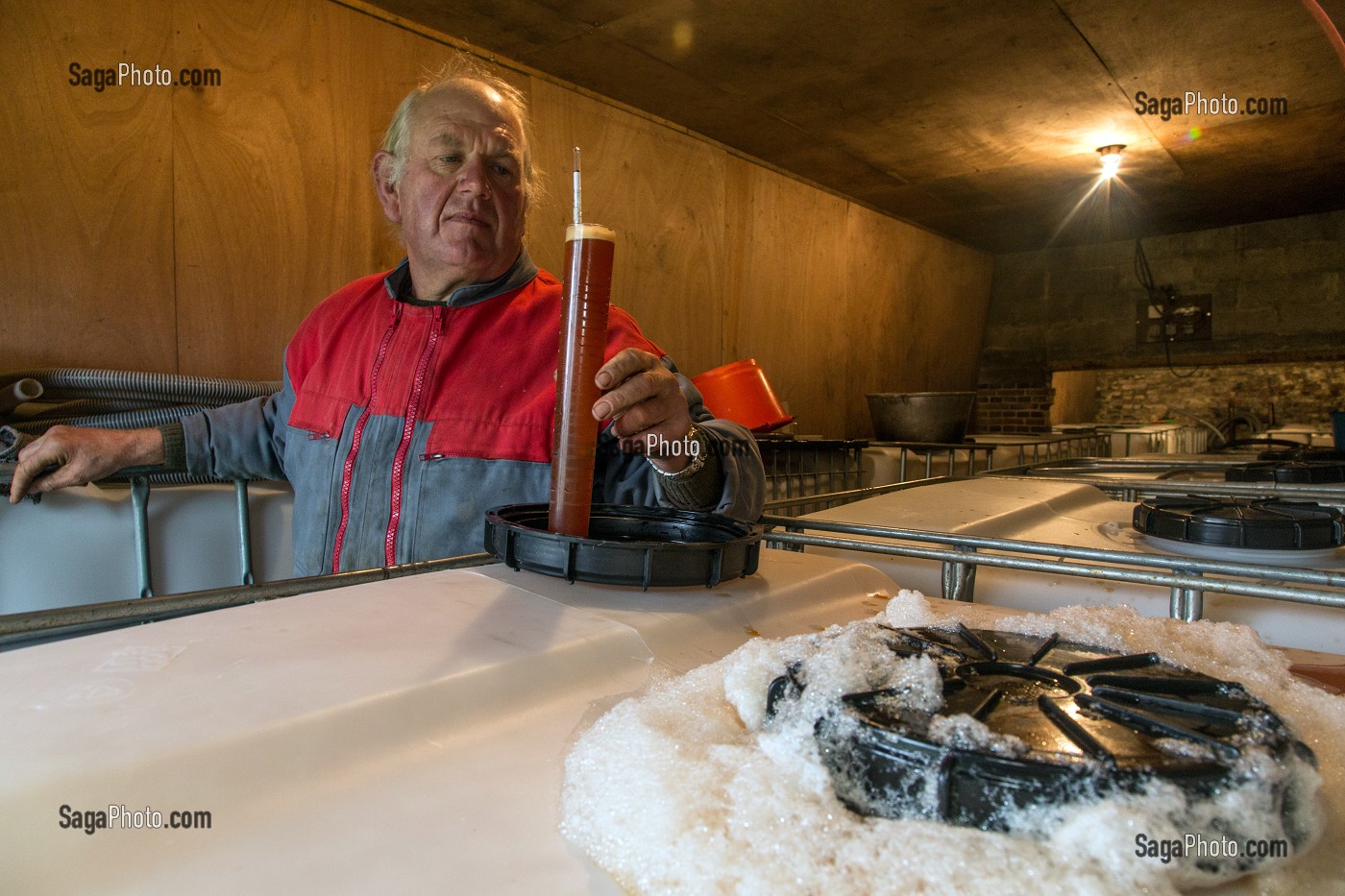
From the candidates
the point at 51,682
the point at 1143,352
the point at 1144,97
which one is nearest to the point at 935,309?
the point at 1143,352

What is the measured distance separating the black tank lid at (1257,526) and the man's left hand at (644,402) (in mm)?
732

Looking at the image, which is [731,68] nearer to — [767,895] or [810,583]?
[810,583]

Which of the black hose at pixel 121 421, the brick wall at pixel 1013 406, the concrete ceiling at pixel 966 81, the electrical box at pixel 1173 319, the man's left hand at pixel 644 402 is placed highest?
the concrete ceiling at pixel 966 81

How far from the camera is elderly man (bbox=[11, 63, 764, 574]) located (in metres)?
1.40

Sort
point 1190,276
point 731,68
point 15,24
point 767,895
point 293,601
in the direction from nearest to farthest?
point 767,895 < point 293,601 < point 15,24 < point 731,68 < point 1190,276

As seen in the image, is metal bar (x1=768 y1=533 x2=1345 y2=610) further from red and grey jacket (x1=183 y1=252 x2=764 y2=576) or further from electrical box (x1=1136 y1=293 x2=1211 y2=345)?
electrical box (x1=1136 y1=293 x2=1211 y2=345)

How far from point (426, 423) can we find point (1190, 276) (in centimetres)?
686

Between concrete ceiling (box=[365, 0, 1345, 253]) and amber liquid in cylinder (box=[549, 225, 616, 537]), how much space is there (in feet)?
7.74

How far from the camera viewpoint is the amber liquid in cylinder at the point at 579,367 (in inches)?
30.0

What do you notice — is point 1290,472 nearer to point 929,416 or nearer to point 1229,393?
point 929,416

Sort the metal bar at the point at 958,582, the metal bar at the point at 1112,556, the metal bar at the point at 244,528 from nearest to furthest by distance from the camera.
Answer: the metal bar at the point at 1112,556
the metal bar at the point at 958,582
the metal bar at the point at 244,528

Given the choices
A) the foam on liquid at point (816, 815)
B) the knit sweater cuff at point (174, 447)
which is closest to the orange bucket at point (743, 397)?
the knit sweater cuff at point (174, 447)

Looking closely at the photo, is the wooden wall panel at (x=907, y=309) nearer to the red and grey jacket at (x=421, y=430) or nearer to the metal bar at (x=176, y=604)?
the red and grey jacket at (x=421, y=430)

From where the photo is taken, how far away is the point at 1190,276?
6180mm
